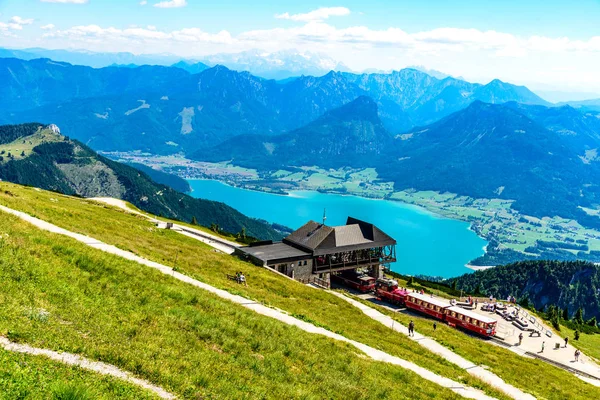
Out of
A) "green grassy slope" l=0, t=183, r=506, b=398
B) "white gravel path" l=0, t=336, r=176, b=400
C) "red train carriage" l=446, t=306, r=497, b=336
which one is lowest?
"red train carriage" l=446, t=306, r=497, b=336

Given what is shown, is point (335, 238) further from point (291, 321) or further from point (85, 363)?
→ point (85, 363)

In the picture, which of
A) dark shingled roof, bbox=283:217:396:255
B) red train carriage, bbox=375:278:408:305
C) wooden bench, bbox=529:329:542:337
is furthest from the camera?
dark shingled roof, bbox=283:217:396:255

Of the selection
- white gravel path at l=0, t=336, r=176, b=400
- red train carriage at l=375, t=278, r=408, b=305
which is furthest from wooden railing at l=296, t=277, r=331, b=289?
white gravel path at l=0, t=336, r=176, b=400

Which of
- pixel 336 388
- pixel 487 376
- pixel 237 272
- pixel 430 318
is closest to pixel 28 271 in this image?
pixel 336 388

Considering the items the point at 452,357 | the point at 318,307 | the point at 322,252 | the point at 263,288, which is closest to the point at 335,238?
the point at 322,252

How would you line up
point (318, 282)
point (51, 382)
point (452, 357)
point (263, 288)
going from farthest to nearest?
point (318, 282) → point (263, 288) → point (452, 357) → point (51, 382)

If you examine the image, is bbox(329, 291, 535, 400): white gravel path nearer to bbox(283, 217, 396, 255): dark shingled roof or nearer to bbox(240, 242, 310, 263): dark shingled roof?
bbox(240, 242, 310, 263): dark shingled roof

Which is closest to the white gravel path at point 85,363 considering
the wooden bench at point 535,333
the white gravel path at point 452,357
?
the white gravel path at point 452,357
